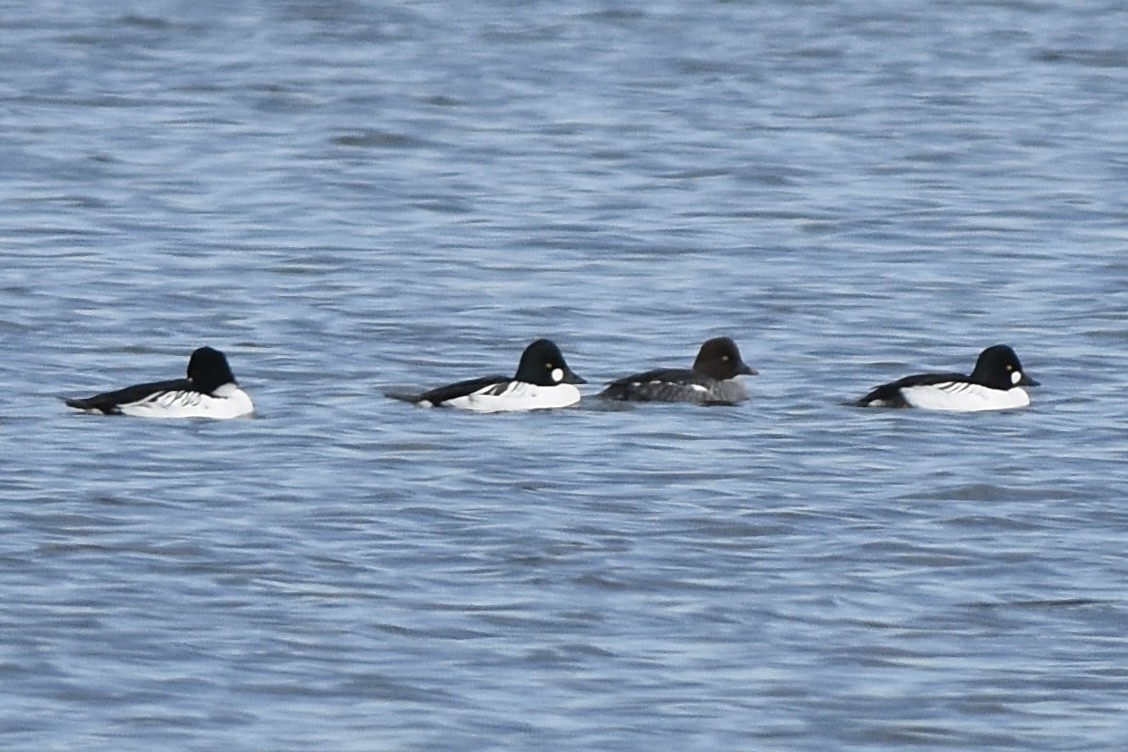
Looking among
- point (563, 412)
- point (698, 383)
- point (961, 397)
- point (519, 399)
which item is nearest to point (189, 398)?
point (519, 399)

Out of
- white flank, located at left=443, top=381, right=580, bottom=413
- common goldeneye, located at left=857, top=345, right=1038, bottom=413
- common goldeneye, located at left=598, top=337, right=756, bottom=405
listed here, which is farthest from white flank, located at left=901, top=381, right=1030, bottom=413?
white flank, located at left=443, top=381, right=580, bottom=413

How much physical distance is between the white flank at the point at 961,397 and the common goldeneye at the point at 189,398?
344cm

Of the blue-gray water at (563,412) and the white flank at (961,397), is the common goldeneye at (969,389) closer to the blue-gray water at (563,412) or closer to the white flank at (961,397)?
the white flank at (961,397)

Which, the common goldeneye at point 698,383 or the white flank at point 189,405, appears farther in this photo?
the common goldeneye at point 698,383

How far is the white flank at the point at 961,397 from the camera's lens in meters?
15.3

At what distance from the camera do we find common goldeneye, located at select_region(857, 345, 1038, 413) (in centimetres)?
1532

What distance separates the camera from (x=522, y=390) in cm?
1527

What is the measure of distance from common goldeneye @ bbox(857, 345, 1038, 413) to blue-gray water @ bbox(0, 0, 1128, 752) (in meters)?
0.12

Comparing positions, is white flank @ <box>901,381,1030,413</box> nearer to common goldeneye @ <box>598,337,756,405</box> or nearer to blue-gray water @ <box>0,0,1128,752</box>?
blue-gray water @ <box>0,0,1128,752</box>

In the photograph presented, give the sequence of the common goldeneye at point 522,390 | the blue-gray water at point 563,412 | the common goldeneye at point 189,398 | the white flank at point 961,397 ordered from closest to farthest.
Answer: the blue-gray water at point 563,412 → the common goldeneye at point 189,398 → the common goldeneye at point 522,390 → the white flank at point 961,397

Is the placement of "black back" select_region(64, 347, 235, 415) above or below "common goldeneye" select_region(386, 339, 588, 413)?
above

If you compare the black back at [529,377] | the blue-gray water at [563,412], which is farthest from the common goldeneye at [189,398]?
the black back at [529,377]

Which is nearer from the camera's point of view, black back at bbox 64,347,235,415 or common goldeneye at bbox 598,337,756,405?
black back at bbox 64,347,235,415

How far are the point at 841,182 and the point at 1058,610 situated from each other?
48.7 ft
